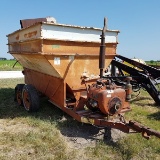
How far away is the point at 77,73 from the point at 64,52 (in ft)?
2.12

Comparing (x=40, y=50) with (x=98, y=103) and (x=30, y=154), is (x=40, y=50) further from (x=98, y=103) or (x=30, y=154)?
(x=30, y=154)

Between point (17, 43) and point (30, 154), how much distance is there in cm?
398

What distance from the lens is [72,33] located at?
5539mm

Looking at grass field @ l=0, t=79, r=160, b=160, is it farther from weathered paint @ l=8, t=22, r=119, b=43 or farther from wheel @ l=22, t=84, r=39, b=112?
weathered paint @ l=8, t=22, r=119, b=43

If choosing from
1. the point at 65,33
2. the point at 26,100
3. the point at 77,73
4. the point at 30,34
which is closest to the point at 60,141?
the point at 77,73

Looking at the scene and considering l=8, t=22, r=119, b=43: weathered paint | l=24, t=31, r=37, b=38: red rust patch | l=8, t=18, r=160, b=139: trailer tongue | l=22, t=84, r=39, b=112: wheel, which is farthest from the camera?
l=22, t=84, r=39, b=112: wheel

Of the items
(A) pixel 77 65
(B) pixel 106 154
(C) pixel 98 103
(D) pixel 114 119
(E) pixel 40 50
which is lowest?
(B) pixel 106 154

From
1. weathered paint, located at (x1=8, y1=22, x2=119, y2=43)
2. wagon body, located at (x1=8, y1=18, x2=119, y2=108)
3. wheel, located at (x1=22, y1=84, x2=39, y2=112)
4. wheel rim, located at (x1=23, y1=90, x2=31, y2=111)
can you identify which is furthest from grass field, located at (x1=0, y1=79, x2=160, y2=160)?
weathered paint, located at (x1=8, y1=22, x2=119, y2=43)

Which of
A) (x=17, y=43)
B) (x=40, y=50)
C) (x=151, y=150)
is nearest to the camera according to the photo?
(x=151, y=150)

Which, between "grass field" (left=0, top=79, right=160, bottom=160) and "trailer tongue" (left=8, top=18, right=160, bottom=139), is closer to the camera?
"grass field" (left=0, top=79, right=160, bottom=160)

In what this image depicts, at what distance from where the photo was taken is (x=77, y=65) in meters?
5.81

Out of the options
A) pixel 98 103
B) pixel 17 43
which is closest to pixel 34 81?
pixel 17 43

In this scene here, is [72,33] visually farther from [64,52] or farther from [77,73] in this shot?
[77,73]

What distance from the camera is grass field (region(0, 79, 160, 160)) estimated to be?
4.16 m
